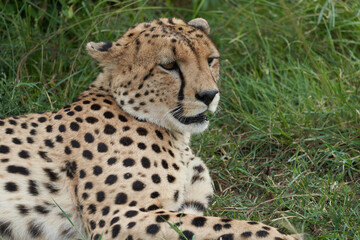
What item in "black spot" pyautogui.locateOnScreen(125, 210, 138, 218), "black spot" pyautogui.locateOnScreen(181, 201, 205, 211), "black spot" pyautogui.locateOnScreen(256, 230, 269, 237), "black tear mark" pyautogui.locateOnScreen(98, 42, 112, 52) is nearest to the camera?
"black spot" pyautogui.locateOnScreen(256, 230, 269, 237)

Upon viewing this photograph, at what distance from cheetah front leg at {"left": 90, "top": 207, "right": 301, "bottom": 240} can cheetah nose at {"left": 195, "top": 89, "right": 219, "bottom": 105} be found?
1.96ft

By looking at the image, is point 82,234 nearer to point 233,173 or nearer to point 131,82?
point 131,82

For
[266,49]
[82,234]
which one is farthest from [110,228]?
[266,49]

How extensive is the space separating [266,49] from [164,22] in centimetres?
160

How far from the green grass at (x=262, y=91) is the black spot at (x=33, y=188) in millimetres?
978

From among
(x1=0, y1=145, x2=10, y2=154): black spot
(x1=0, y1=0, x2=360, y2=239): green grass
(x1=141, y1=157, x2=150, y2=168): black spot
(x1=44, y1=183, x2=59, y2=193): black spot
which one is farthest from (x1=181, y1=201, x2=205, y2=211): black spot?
(x1=0, y1=145, x2=10, y2=154): black spot

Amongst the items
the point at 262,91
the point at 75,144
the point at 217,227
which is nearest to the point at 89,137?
the point at 75,144

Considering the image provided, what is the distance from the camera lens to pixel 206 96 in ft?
9.78

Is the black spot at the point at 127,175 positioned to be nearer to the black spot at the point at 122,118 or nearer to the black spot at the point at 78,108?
the black spot at the point at 122,118

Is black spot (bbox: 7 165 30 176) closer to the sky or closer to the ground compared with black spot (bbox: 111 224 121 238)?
closer to the sky

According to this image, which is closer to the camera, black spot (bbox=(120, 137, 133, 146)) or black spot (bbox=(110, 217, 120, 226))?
black spot (bbox=(110, 217, 120, 226))

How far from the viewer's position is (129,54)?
320 cm

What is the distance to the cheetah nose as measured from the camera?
9.75ft

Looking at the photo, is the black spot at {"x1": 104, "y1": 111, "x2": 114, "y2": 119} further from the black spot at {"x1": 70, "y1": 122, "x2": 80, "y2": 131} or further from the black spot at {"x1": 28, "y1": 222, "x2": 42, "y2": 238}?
the black spot at {"x1": 28, "y1": 222, "x2": 42, "y2": 238}
